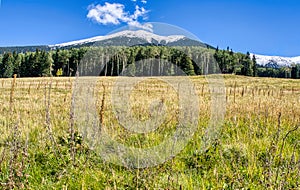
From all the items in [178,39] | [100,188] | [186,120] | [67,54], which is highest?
[67,54]

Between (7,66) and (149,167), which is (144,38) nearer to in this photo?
(149,167)

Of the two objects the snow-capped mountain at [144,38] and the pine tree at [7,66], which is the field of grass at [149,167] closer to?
the snow-capped mountain at [144,38]

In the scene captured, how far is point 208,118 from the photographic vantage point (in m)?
7.04

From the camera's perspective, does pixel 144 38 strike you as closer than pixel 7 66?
Yes

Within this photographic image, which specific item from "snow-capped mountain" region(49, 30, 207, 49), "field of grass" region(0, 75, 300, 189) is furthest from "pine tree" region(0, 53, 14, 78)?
"field of grass" region(0, 75, 300, 189)

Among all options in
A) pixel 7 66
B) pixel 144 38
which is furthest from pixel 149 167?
pixel 7 66

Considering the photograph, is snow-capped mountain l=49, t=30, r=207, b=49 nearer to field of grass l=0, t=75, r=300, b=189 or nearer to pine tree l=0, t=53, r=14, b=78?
field of grass l=0, t=75, r=300, b=189

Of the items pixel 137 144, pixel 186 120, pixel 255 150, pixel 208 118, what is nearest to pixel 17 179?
pixel 137 144

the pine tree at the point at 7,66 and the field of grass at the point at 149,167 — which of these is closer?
the field of grass at the point at 149,167

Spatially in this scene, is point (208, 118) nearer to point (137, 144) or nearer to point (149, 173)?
point (137, 144)

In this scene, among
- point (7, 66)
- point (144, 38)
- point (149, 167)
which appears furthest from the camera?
point (7, 66)

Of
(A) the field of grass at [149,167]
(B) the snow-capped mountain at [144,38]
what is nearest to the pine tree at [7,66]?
(B) the snow-capped mountain at [144,38]

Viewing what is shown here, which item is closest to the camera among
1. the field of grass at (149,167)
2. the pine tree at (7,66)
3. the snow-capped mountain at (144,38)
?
the field of grass at (149,167)

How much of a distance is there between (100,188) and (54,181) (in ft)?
2.03
